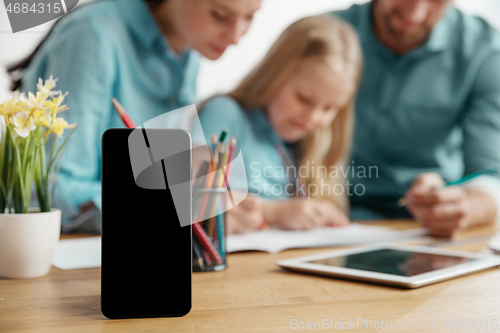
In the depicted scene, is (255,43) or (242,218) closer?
(242,218)

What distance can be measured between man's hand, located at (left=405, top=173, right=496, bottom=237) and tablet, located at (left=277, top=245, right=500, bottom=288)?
0.24 m

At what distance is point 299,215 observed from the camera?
86 cm

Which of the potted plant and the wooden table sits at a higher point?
the potted plant

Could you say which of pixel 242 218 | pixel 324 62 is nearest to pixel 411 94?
pixel 324 62

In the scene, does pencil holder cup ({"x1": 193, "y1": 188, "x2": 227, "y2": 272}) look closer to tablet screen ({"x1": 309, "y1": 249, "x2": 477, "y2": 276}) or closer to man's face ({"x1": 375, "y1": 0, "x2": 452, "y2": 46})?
tablet screen ({"x1": 309, "y1": 249, "x2": 477, "y2": 276})

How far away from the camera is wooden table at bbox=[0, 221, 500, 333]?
32cm

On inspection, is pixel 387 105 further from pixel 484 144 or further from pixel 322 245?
pixel 322 245

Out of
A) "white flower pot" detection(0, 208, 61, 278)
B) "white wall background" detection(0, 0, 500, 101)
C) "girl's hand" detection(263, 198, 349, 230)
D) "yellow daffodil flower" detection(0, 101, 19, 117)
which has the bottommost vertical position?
"girl's hand" detection(263, 198, 349, 230)

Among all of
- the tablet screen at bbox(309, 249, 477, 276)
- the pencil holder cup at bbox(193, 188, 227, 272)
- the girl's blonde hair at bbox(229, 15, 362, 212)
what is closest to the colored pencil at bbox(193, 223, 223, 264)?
the pencil holder cup at bbox(193, 188, 227, 272)

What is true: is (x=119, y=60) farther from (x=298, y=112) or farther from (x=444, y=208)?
(x=444, y=208)

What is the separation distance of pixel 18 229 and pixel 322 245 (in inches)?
16.3

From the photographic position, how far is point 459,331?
0.31m

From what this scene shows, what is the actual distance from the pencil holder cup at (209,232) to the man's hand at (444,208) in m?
0.46

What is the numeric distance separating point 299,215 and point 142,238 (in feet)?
1.82
